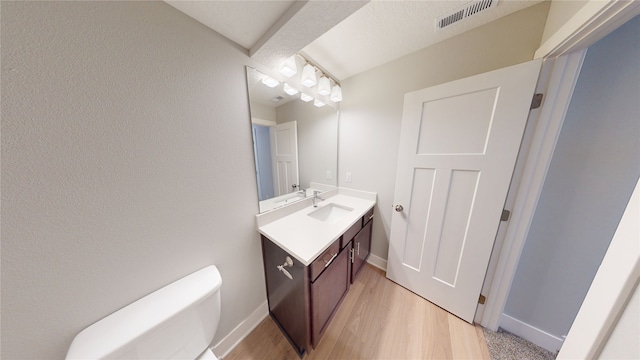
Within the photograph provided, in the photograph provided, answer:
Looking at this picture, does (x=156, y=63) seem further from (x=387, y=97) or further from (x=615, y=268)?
A: (x=615, y=268)

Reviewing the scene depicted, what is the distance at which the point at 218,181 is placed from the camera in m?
0.97

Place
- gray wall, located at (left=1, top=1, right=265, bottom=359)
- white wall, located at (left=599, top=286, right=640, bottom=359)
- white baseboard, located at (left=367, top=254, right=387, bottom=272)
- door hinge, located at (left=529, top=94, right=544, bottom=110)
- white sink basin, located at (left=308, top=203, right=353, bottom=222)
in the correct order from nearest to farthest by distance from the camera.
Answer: white wall, located at (left=599, top=286, right=640, bottom=359), gray wall, located at (left=1, top=1, right=265, bottom=359), door hinge, located at (left=529, top=94, right=544, bottom=110), white sink basin, located at (left=308, top=203, right=353, bottom=222), white baseboard, located at (left=367, top=254, right=387, bottom=272)

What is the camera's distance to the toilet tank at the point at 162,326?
611 mm

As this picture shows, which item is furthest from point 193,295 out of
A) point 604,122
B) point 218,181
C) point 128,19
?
point 604,122

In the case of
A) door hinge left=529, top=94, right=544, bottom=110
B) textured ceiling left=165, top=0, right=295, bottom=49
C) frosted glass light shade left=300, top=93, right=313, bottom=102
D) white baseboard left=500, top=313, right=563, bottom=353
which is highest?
textured ceiling left=165, top=0, right=295, bottom=49

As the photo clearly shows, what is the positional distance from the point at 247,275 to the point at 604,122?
2.34 metres

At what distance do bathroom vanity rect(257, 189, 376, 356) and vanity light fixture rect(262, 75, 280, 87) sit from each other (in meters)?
0.97

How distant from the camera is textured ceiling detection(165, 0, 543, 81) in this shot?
75cm

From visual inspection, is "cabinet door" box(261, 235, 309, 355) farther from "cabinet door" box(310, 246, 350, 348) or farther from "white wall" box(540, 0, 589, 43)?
"white wall" box(540, 0, 589, 43)

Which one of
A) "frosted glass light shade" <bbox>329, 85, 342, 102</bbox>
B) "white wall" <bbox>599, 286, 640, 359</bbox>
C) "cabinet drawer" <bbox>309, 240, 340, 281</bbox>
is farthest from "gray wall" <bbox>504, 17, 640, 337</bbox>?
"frosted glass light shade" <bbox>329, 85, 342, 102</bbox>

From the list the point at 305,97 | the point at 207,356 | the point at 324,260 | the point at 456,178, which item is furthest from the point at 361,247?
→ the point at 305,97

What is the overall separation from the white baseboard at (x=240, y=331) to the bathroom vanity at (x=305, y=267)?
0.07m

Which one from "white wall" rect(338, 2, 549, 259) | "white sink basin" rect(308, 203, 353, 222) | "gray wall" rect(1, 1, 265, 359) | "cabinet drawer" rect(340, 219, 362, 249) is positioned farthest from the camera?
"white sink basin" rect(308, 203, 353, 222)

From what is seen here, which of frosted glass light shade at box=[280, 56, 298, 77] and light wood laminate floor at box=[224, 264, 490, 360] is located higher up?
frosted glass light shade at box=[280, 56, 298, 77]
